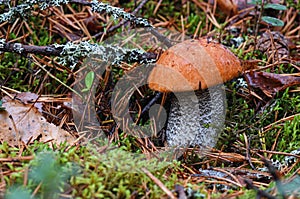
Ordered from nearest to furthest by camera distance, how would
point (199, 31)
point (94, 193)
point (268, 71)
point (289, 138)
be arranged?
1. point (94, 193)
2. point (289, 138)
3. point (268, 71)
4. point (199, 31)

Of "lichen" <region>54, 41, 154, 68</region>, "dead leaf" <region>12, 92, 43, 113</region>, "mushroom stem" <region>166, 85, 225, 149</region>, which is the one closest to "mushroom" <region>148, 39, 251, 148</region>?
"mushroom stem" <region>166, 85, 225, 149</region>

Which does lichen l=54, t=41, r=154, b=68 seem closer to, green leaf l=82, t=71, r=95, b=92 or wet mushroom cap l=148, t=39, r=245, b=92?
green leaf l=82, t=71, r=95, b=92

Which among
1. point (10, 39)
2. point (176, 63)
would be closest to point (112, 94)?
point (176, 63)

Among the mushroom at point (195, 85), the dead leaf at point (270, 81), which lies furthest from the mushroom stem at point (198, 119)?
the dead leaf at point (270, 81)

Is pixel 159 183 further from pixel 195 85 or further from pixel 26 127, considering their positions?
pixel 26 127

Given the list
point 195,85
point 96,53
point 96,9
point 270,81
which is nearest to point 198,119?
point 195,85

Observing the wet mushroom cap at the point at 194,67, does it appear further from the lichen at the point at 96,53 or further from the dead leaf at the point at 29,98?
the dead leaf at the point at 29,98

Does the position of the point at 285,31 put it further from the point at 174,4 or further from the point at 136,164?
the point at 136,164

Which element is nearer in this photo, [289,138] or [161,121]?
[289,138]

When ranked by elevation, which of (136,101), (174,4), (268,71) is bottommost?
(136,101)
